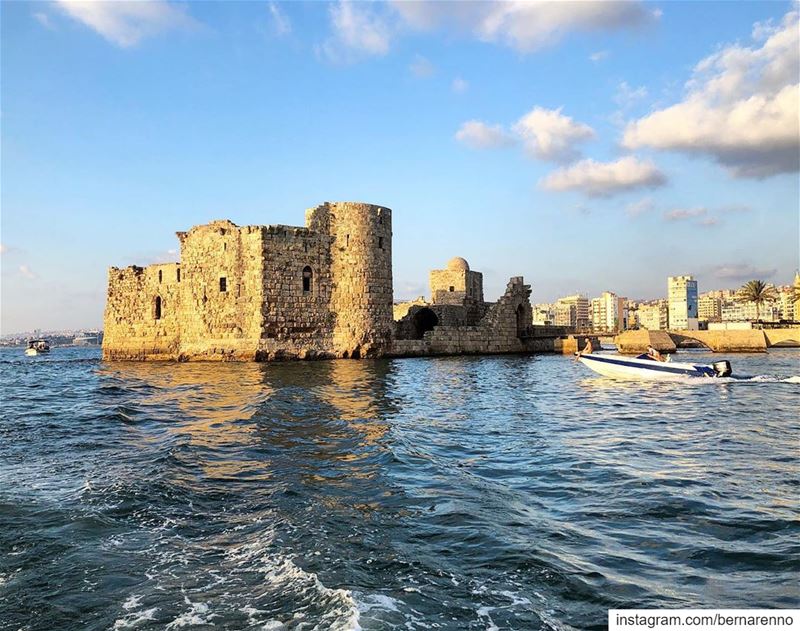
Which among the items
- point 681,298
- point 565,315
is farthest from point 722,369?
point 565,315

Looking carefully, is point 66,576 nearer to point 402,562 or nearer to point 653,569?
point 402,562

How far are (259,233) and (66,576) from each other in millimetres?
24737

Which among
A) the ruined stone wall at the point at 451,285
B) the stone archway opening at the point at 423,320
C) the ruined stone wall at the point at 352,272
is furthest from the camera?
the ruined stone wall at the point at 451,285

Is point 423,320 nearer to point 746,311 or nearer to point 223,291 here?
point 223,291

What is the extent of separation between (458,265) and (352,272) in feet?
61.8

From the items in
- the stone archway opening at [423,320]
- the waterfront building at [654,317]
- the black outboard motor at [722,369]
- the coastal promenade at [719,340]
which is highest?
the waterfront building at [654,317]

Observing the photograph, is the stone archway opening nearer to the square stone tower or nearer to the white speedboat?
the square stone tower

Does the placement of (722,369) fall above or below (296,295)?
below

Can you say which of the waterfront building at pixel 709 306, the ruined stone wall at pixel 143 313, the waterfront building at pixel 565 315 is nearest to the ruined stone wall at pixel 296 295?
the ruined stone wall at pixel 143 313

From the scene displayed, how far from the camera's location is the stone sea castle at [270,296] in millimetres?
28094

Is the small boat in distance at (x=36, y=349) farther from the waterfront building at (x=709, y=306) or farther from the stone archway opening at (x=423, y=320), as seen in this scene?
the waterfront building at (x=709, y=306)

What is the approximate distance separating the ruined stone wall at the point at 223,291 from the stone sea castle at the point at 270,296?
0.05 metres

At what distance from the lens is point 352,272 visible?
29953 millimetres

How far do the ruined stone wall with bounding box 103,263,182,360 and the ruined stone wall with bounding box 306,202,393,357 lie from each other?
8.46 metres
